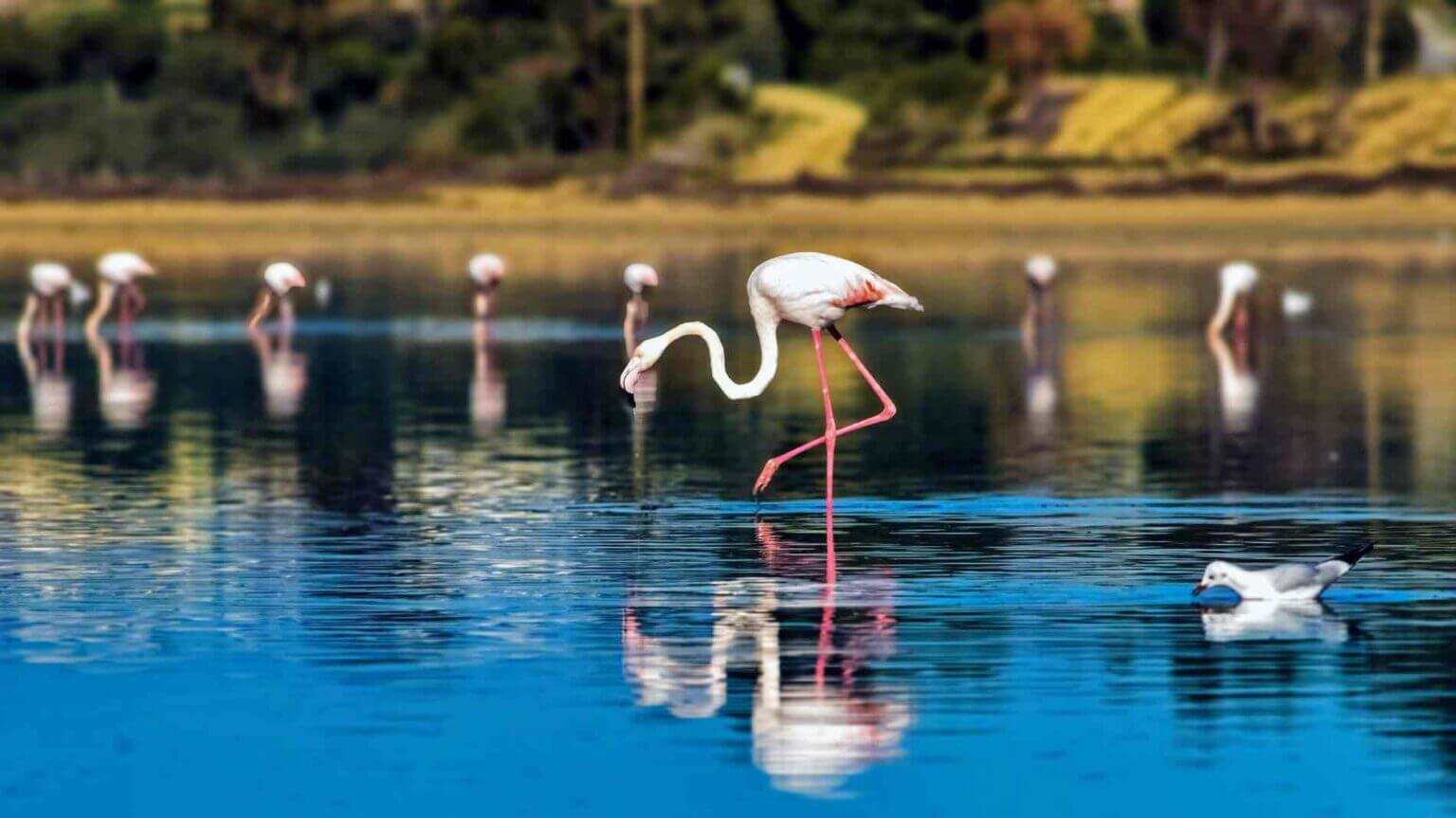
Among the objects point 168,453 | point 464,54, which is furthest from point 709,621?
point 464,54

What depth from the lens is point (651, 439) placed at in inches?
880

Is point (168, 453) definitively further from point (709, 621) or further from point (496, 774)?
point (496, 774)

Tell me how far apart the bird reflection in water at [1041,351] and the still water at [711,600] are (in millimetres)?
151

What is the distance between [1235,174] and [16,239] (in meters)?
28.8

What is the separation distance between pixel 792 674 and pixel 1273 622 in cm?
239

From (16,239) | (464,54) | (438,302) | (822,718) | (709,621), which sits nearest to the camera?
(822,718)

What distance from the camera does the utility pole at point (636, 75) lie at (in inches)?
3214

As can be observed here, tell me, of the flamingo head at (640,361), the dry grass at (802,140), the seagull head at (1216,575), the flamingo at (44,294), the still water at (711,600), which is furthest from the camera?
the dry grass at (802,140)

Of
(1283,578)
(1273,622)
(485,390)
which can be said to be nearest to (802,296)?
(1283,578)

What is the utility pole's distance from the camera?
268 feet

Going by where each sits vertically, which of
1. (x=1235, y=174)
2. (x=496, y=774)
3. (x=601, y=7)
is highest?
(x=601, y=7)

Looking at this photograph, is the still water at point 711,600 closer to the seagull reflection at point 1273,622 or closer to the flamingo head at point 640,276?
the seagull reflection at point 1273,622

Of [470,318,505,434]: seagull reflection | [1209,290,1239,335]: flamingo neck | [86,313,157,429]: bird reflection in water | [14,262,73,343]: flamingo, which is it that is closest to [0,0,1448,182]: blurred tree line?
[14,262,73,343]: flamingo

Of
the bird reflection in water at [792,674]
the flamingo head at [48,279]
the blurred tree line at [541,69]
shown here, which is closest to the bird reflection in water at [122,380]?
the flamingo head at [48,279]
